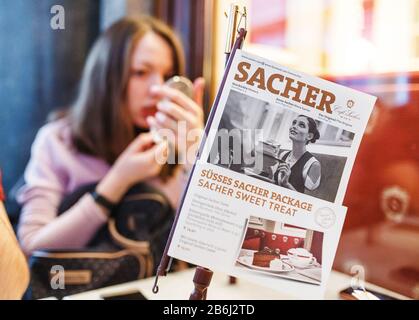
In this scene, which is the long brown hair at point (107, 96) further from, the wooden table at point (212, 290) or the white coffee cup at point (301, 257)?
the white coffee cup at point (301, 257)

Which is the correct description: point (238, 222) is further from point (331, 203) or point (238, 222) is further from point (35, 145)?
point (35, 145)

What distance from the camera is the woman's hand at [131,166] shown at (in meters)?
1.01

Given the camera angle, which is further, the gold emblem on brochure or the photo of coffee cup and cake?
the gold emblem on brochure

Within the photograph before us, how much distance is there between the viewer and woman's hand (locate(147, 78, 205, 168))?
3.18ft

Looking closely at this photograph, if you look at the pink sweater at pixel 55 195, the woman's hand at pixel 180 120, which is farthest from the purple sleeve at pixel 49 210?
the woman's hand at pixel 180 120

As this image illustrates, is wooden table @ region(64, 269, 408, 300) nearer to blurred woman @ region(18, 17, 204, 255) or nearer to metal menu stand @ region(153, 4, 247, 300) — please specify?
blurred woman @ region(18, 17, 204, 255)

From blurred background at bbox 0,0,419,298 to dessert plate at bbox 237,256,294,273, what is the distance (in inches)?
19.0

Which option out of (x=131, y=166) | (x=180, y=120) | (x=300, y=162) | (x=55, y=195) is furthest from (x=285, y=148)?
(x=55, y=195)

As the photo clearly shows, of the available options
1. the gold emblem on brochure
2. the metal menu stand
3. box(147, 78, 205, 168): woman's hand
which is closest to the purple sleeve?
box(147, 78, 205, 168): woman's hand

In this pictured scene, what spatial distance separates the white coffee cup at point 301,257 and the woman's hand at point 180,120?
424 mm

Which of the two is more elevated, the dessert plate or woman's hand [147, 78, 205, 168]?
woman's hand [147, 78, 205, 168]

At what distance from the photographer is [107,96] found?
1.03 m
